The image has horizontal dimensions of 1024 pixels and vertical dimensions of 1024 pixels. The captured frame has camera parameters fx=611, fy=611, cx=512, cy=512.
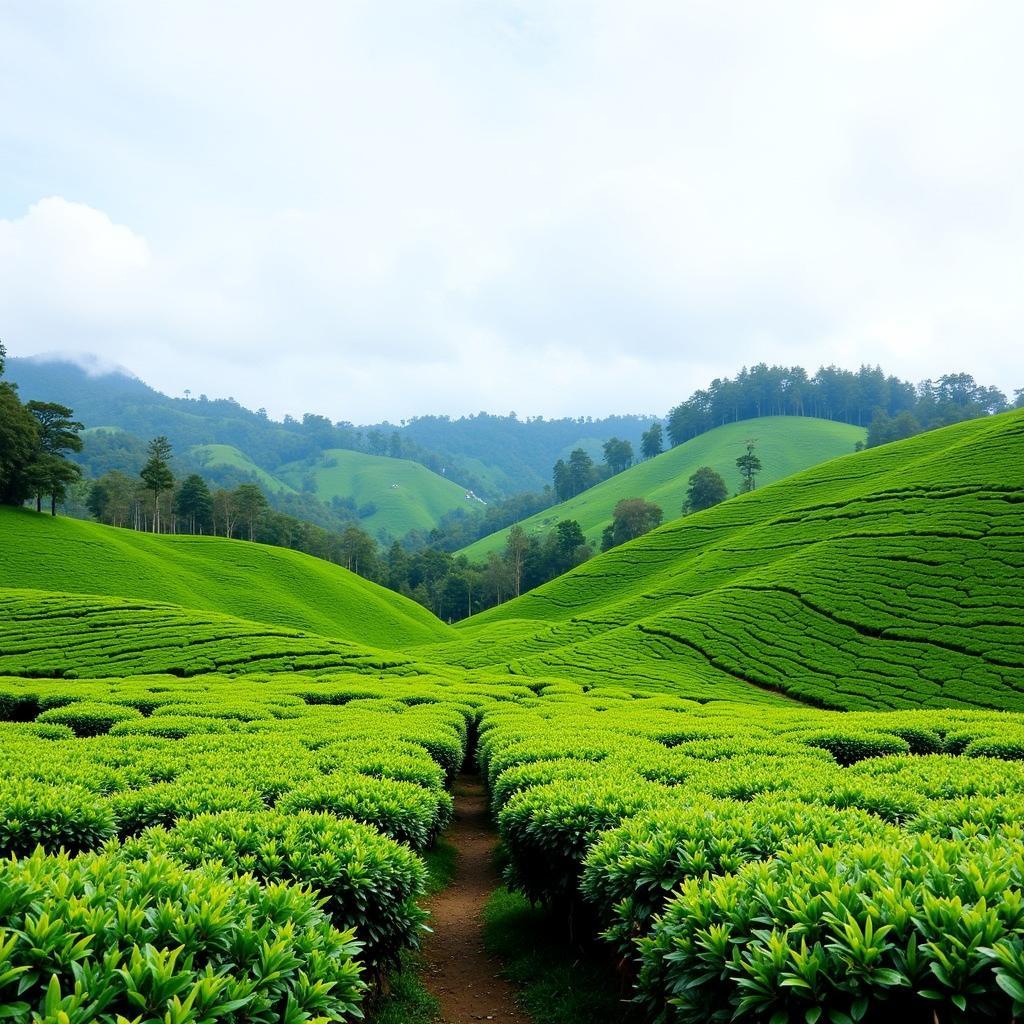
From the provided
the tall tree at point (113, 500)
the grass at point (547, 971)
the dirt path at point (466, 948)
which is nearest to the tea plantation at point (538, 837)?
the grass at point (547, 971)

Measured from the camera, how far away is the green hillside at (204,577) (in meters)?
56.3

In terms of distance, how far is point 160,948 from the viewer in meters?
3.86

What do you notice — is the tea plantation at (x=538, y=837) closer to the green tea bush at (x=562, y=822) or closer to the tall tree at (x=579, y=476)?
the green tea bush at (x=562, y=822)

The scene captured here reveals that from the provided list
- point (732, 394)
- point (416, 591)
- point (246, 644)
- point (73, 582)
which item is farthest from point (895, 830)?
point (732, 394)

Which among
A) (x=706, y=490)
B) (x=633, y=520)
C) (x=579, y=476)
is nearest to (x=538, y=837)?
(x=633, y=520)

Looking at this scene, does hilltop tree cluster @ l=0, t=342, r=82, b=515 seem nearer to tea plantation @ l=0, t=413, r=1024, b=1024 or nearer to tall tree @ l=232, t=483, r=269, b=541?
tall tree @ l=232, t=483, r=269, b=541

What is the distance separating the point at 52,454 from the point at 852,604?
78.7 metres

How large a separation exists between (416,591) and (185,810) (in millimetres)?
104933

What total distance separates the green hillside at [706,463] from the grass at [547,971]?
125 m

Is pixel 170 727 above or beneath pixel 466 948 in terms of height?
above

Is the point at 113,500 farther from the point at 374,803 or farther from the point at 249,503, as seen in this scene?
the point at 374,803

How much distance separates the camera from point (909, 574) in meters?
40.2

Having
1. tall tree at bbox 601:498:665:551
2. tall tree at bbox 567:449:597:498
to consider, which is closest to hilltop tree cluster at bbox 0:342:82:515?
tall tree at bbox 601:498:665:551

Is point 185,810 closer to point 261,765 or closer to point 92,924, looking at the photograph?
point 261,765
